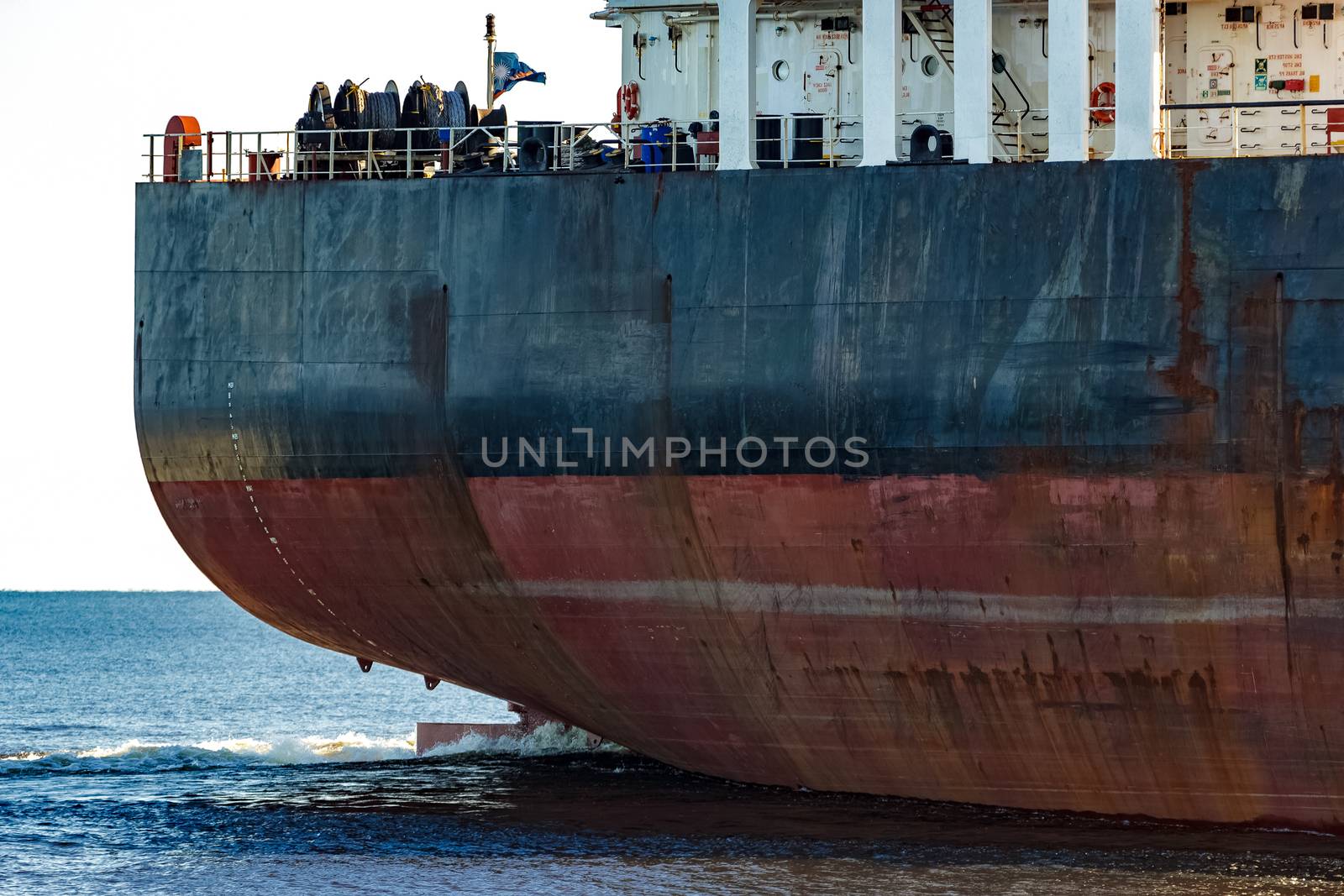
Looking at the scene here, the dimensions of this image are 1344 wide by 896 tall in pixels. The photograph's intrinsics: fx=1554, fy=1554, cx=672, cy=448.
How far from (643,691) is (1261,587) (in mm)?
5799

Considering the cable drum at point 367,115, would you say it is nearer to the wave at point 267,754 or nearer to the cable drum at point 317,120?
the cable drum at point 317,120

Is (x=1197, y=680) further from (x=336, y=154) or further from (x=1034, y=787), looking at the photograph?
(x=336, y=154)

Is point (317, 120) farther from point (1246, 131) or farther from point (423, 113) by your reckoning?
point (1246, 131)

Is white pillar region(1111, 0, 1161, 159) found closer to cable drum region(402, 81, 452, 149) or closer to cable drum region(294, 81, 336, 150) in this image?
cable drum region(402, 81, 452, 149)

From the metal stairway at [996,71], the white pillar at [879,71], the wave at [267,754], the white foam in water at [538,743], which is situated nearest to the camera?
the white pillar at [879,71]

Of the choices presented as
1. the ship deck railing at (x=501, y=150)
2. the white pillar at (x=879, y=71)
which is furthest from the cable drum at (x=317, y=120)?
the white pillar at (x=879, y=71)

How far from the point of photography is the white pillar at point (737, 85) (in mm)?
14703

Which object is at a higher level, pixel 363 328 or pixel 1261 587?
pixel 363 328

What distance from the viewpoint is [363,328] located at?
1511 cm

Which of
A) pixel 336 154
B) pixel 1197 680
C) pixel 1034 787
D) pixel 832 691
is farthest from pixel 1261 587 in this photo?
pixel 336 154

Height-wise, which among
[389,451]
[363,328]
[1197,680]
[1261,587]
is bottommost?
[1197,680]

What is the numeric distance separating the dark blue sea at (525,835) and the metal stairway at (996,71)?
6574mm

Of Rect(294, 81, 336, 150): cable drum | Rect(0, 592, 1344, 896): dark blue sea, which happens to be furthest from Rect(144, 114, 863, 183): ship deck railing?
Rect(0, 592, 1344, 896): dark blue sea

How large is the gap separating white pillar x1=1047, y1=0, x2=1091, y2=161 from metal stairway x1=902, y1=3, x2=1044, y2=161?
123 centimetres
